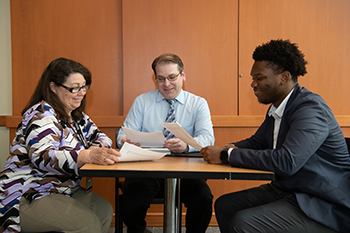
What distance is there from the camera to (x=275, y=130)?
70.4 inches

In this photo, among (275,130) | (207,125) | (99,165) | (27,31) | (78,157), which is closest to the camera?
(99,165)

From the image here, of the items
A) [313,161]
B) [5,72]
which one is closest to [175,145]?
[313,161]

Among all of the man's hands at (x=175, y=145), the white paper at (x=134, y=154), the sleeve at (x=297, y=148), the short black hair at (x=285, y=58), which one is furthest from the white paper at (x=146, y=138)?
the short black hair at (x=285, y=58)

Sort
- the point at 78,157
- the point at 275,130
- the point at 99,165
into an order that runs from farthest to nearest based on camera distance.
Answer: the point at 275,130, the point at 78,157, the point at 99,165

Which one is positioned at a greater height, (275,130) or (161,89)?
(161,89)

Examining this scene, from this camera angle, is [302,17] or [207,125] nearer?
[207,125]

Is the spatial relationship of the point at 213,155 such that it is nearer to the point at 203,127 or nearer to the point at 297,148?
the point at 297,148

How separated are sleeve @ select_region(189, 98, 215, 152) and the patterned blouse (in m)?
1.00

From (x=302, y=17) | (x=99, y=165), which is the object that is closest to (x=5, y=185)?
(x=99, y=165)

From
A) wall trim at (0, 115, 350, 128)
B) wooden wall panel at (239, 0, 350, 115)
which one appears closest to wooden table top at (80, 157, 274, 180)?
wall trim at (0, 115, 350, 128)

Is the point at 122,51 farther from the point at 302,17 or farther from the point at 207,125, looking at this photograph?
the point at 302,17

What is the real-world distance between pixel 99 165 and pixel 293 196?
3.46 ft

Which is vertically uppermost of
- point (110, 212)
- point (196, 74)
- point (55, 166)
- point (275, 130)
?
point (196, 74)

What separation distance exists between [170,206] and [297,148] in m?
0.80
